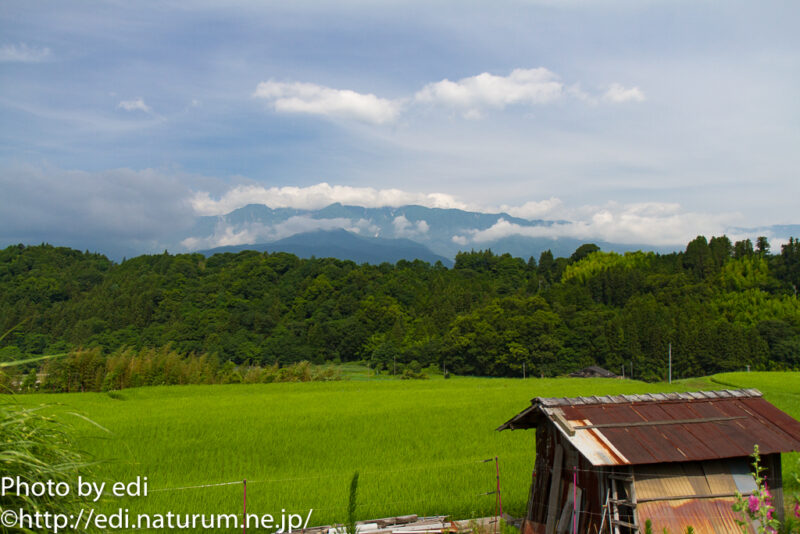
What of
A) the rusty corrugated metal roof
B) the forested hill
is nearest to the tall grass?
the rusty corrugated metal roof

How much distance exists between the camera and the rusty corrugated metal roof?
6.59 metres

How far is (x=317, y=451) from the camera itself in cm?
1472

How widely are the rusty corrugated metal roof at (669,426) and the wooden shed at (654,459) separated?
0.5 inches

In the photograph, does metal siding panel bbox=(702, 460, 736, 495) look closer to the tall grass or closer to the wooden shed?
the wooden shed

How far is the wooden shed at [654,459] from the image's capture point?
659cm

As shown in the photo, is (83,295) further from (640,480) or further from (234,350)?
(640,480)

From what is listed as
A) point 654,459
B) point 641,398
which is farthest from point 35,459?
point 641,398

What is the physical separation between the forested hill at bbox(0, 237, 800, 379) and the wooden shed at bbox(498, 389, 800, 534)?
179 feet

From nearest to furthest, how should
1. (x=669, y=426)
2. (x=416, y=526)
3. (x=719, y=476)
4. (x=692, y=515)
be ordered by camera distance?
(x=692, y=515)
(x=719, y=476)
(x=669, y=426)
(x=416, y=526)

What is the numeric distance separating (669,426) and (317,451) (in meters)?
9.67

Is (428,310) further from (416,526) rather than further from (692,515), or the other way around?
(692,515)

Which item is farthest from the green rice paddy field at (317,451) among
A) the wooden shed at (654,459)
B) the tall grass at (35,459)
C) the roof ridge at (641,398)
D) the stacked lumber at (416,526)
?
the roof ridge at (641,398)

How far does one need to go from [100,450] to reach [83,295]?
3047 inches

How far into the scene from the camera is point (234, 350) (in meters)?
65.7
